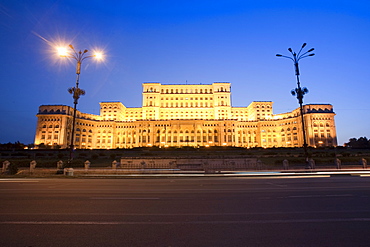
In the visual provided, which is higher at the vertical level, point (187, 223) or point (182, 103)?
point (182, 103)

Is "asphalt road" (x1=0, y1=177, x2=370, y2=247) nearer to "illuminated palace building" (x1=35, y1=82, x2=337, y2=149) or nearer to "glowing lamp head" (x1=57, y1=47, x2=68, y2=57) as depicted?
"glowing lamp head" (x1=57, y1=47, x2=68, y2=57)

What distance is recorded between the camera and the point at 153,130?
111312mm

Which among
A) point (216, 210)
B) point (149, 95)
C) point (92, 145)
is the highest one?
point (149, 95)

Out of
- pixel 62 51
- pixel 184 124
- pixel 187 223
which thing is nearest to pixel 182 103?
pixel 184 124

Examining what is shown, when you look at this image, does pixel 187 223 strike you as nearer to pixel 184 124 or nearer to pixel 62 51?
pixel 62 51

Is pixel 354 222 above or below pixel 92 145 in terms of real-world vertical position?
below

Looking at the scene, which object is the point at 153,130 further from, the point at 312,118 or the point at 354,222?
the point at 354,222

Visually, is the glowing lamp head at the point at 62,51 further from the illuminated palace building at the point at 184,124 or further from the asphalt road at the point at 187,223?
the illuminated palace building at the point at 184,124

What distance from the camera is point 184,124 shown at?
110312 millimetres

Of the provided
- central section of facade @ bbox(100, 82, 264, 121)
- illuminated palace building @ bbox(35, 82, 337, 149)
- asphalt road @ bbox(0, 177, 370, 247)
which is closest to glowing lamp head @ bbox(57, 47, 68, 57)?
asphalt road @ bbox(0, 177, 370, 247)

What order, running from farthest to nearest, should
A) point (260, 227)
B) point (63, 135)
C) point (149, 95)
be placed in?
point (149, 95), point (63, 135), point (260, 227)

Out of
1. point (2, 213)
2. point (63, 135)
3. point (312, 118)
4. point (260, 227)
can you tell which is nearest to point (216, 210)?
point (260, 227)

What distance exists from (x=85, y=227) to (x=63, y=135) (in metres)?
115

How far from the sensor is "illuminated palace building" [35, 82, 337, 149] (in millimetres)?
107562
